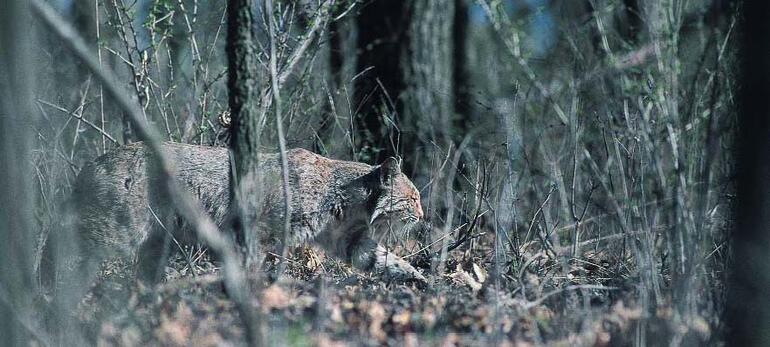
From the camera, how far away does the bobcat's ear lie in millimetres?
8862

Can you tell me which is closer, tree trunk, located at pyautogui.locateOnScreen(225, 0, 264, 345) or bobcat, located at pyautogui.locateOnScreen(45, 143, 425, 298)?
tree trunk, located at pyautogui.locateOnScreen(225, 0, 264, 345)

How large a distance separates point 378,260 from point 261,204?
1316 mm

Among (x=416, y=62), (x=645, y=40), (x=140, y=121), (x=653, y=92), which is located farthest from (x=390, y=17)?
(x=140, y=121)

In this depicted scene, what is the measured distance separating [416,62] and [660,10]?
613cm

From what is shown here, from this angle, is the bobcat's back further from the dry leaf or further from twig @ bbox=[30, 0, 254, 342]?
twig @ bbox=[30, 0, 254, 342]

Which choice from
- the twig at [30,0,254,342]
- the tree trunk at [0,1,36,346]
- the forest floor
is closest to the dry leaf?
the forest floor

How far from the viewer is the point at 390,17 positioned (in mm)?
11664

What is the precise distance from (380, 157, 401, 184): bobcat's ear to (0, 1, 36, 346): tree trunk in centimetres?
538

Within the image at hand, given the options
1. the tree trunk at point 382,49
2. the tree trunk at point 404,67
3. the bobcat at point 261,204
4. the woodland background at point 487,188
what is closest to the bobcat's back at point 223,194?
the bobcat at point 261,204

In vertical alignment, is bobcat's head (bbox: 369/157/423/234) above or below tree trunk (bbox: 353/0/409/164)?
below

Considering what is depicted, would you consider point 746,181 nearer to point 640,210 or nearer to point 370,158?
point 640,210

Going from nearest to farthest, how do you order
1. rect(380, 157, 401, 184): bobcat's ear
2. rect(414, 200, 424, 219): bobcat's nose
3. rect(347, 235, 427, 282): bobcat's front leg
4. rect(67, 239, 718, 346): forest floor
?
rect(67, 239, 718, 346): forest floor, rect(347, 235, 427, 282): bobcat's front leg, rect(380, 157, 401, 184): bobcat's ear, rect(414, 200, 424, 219): bobcat's nose

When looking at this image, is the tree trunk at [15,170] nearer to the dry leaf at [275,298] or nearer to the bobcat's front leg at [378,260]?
the dry leaf at [275,298]

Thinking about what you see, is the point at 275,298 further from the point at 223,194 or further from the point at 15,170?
the point at 223,194
